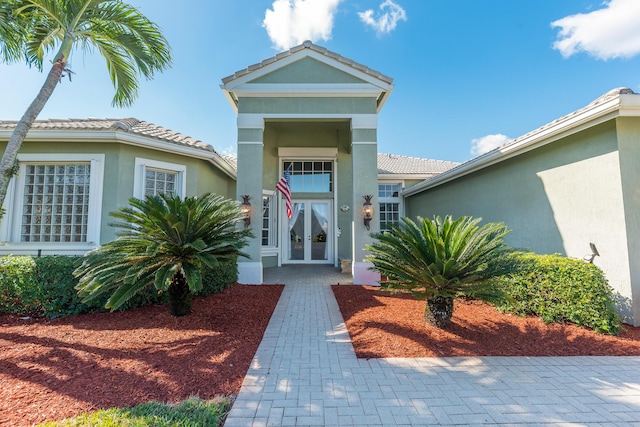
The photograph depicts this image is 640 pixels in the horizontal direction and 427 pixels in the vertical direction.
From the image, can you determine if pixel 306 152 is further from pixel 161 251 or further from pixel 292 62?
pixel 161 251

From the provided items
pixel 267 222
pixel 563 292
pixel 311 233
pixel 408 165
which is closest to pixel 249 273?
pixel 267 222

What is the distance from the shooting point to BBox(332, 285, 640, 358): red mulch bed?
12.9 ft

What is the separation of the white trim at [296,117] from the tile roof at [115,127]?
1613 millimetres

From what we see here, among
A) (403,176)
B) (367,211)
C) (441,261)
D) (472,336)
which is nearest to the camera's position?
(441,261)

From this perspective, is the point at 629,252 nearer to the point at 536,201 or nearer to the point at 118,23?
the point at 536,201

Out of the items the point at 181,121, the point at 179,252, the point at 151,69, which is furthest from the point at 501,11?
the point at 181,121

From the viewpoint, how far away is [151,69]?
6.43 meters

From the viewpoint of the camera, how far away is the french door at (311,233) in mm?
11602

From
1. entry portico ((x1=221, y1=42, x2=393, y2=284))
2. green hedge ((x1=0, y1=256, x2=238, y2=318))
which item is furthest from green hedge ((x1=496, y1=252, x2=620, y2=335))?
green hedge ((x1=0, y1=256, x2=238, y2=318))

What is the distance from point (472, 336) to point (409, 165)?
42.9 ft

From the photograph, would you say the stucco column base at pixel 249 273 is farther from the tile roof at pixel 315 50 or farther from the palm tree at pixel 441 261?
the tile roof at pixel 315 50

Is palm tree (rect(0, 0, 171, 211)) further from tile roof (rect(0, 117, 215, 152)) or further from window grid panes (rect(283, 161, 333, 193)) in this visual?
window grid panes (rect(283, 161, 333, 193))

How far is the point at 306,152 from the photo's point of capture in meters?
11.3

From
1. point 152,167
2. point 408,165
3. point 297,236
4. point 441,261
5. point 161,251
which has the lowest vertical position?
point 441,261
